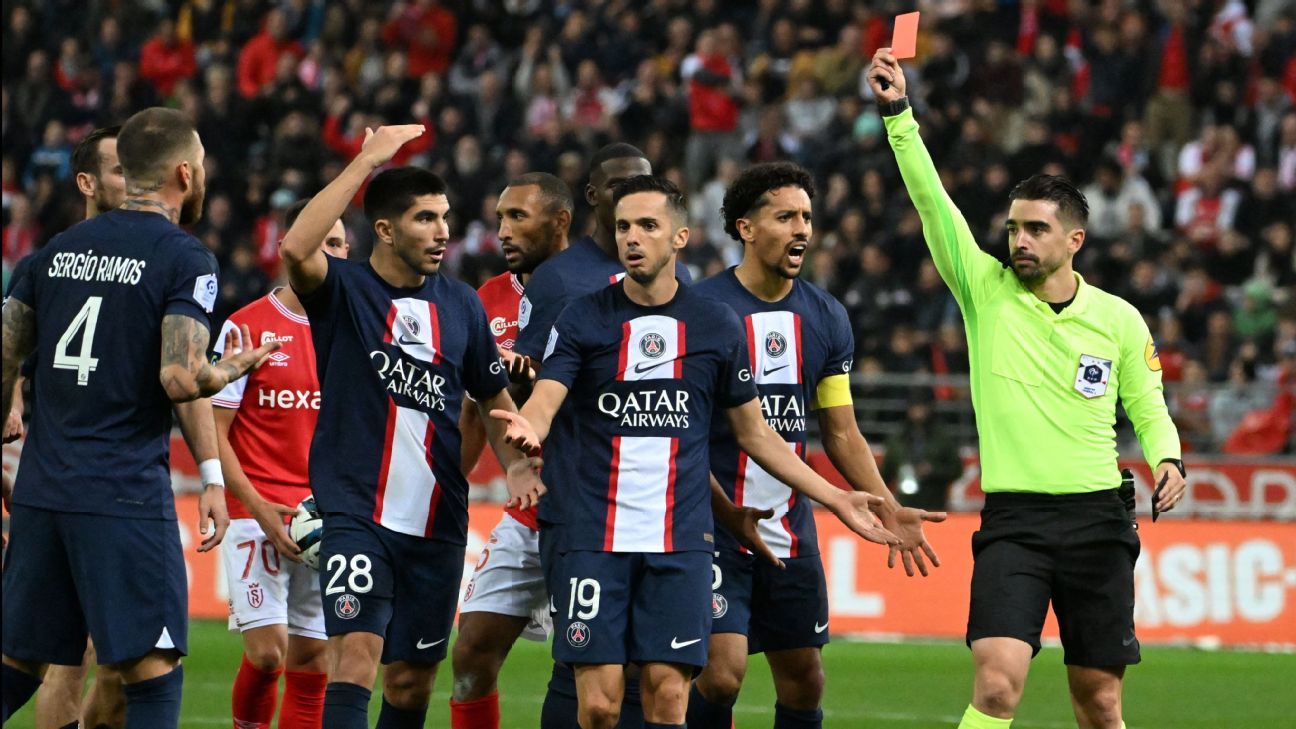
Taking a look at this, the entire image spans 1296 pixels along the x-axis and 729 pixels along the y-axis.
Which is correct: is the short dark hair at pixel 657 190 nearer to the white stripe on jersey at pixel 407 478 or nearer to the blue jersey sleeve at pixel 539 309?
the blue jersey sleeve at pixel 539 309

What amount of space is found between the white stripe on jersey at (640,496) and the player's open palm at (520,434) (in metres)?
0.47

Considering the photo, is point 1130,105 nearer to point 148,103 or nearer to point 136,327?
point 148,103

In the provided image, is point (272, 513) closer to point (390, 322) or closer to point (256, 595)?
point (256, 595)

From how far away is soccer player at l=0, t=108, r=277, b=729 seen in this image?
642 centimetres

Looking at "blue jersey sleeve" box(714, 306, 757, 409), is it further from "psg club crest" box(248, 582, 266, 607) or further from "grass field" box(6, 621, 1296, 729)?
"grass field" box(6, 621, 1296, 729)

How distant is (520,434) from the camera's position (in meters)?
6.63

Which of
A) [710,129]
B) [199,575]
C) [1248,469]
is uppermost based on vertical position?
[710,129]

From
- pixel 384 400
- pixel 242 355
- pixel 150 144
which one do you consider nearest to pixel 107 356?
pixel 242 355

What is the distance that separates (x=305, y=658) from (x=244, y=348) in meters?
2.47

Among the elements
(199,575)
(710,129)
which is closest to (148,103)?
(710,129)

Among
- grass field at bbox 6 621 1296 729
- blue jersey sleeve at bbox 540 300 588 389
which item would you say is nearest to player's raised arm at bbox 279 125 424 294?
blue jersey sleeve at bbox 540 300 588 389

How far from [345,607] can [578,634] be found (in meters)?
0.90

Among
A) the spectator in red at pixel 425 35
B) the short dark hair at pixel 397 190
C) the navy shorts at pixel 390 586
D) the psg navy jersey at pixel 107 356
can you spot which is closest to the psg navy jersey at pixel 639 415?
the navy shorts at pixel 390 586

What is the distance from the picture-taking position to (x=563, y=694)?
7793 millimetres
